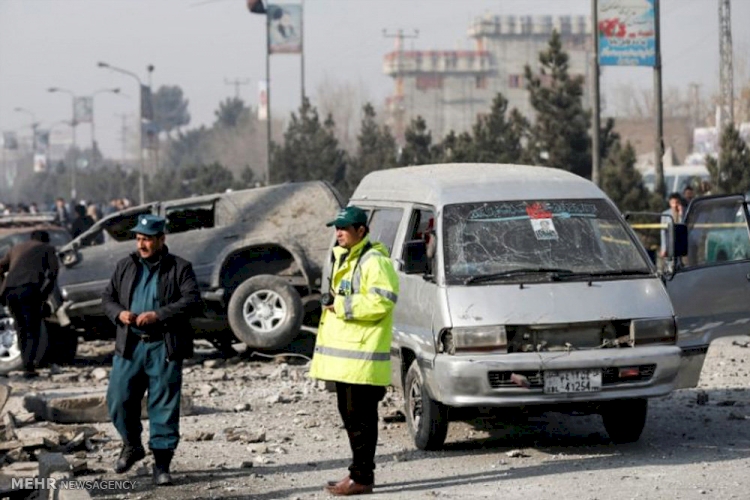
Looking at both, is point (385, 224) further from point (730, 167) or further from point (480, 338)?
point (730, 167)

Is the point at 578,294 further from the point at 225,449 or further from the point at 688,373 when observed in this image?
the point at 225,449

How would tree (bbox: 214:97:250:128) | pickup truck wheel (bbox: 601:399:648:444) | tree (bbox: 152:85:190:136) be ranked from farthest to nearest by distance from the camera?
tree (bbox: 152:85:190:136) < tree (bbox: 214:97:250:128) < pickup truck wheel (bbox: 601:399:648:444)

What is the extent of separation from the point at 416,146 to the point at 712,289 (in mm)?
43495

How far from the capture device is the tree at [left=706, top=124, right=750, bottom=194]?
3250 centimetres

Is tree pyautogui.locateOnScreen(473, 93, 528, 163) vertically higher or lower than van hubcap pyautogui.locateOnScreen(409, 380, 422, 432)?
higher

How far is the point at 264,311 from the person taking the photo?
16641 mm

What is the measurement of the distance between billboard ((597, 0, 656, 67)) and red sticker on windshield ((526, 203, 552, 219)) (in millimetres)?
16946

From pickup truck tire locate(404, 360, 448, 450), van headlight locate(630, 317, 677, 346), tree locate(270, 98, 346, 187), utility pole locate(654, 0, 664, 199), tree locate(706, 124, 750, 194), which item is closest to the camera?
van headlight locate(630, 317, 677, 346)

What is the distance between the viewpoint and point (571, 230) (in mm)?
10258

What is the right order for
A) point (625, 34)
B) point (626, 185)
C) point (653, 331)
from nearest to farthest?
point (653, 331) < point (625, 34) < point (626, 185)

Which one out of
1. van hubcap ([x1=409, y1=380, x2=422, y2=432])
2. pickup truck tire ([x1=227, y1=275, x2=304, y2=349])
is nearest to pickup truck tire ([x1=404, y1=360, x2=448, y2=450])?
van hubcap ([x1=409, y1=380, x2=422, y2=432])

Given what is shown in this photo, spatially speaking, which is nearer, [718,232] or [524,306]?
[524,306]

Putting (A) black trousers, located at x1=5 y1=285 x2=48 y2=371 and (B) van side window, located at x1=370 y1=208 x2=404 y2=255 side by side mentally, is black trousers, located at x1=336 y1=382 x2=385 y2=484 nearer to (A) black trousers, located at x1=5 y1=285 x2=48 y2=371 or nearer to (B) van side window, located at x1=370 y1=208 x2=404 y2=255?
(B) van side window, located at x1=370 y1=208 x2=404 y2=255

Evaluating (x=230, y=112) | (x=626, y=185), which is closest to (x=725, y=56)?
(x=626, y=185)
